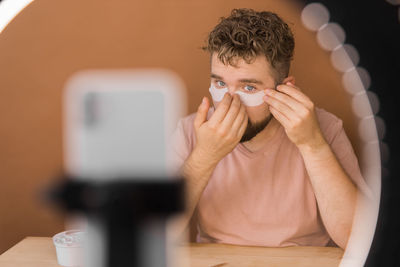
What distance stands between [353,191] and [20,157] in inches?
13.6

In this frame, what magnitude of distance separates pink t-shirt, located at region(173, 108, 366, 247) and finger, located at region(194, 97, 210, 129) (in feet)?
0.18

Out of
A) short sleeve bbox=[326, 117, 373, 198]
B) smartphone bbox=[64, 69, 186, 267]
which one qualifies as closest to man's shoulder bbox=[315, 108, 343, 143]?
short sleeve bbox=[326, 117, 373, 198]

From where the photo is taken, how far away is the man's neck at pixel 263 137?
22.1 inches

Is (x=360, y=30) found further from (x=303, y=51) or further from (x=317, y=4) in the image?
(x=303, y=51)

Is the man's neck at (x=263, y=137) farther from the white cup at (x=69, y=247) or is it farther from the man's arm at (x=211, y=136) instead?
the white cup at (x=69, y=247)

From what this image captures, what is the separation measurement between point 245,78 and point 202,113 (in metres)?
0.06

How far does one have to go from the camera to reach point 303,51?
0.38 m

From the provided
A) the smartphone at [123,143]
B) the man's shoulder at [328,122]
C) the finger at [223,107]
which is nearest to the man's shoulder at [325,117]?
the man's shoulder at [328,122]

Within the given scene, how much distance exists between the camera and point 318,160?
0.50 m

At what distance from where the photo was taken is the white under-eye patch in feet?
1.40

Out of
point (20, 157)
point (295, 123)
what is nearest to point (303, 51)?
point (295, 123)

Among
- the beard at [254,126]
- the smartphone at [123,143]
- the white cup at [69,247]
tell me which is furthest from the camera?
the beard at [254,126]

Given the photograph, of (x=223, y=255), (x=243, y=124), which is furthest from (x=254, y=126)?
(x=223, y=255)

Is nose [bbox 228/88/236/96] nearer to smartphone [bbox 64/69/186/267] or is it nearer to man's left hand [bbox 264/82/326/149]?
man's left hand [bbox 264/82/326/149]
